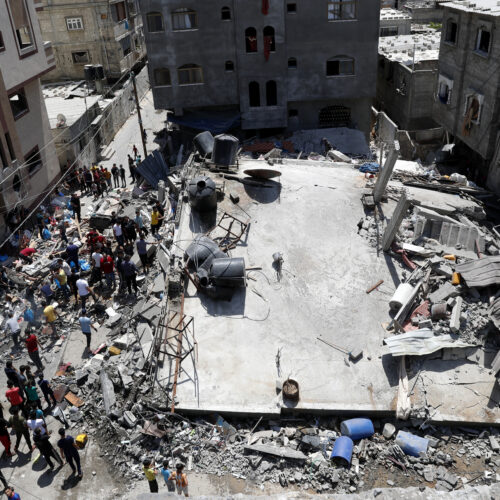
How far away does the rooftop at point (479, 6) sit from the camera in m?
23.6

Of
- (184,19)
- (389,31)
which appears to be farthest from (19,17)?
(389,31)

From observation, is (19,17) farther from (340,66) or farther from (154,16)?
(340,66)

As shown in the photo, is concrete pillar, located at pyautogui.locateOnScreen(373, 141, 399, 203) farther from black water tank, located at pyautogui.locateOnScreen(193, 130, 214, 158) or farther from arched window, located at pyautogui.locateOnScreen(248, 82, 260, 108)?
arched window, located at pyautogui.locateOnScreen(248, 82, 260, 108)

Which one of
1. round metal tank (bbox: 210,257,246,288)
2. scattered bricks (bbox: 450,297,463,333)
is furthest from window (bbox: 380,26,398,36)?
round metal tank (bbox: 210,257,246,288)

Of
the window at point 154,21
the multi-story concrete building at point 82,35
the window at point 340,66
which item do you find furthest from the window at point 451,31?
the multi-story concrete building at point 82,35

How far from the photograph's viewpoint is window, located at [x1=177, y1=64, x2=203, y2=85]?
3228 centimetres

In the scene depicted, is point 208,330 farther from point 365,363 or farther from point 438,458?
point 438,458

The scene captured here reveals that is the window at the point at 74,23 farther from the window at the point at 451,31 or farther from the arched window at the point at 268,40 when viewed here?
the window at the point at 451,31

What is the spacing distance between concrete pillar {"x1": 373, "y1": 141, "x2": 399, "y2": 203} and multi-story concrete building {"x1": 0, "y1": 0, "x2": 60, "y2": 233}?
1621 cm

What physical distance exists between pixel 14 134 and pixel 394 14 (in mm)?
38581

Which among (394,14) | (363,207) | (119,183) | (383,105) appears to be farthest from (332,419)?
(394,14)

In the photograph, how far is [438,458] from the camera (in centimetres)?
1238

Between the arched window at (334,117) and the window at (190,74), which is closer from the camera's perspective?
the window at (190,74)

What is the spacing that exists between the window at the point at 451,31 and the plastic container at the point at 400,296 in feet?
59.7
